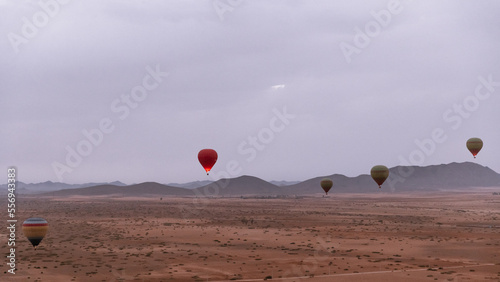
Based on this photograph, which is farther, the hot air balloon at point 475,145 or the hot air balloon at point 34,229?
the hot air balloon at point 475,145

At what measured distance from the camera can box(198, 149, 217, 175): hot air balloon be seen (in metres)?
49.5

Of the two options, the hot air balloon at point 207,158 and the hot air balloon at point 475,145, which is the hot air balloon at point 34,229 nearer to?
the hot air balloon at point 207,158

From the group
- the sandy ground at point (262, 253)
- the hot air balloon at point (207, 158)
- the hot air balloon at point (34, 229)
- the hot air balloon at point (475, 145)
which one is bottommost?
the sandy ground at point (262, 253)

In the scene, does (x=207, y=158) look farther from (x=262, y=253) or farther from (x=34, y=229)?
(x=34, y=229)

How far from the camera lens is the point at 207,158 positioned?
49.5m

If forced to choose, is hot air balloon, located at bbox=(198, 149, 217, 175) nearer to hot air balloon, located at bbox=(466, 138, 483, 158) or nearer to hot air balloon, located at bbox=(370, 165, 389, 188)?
hot air balloon, located at bbox=(370, 165, 389, 188)

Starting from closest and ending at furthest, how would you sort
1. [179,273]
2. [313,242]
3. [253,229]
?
[179,273] < [313,242] < [253,229]

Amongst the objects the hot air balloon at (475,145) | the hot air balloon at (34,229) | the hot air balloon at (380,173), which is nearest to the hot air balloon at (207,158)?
the hot air balloon at (34,229)

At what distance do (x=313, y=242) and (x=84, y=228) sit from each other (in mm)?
25725

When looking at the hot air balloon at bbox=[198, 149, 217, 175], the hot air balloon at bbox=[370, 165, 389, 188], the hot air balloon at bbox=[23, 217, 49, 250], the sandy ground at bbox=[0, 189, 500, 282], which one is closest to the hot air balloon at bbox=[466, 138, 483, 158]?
the hot air balloon at bbox=[370, 165, 389, 188]

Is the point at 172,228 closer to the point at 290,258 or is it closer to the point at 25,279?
the point at 290,258

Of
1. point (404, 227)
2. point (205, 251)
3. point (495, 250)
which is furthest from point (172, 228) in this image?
point (495, 250)

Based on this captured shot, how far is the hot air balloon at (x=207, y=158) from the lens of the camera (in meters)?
49.5

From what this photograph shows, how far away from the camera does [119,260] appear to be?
33594 millimetres
